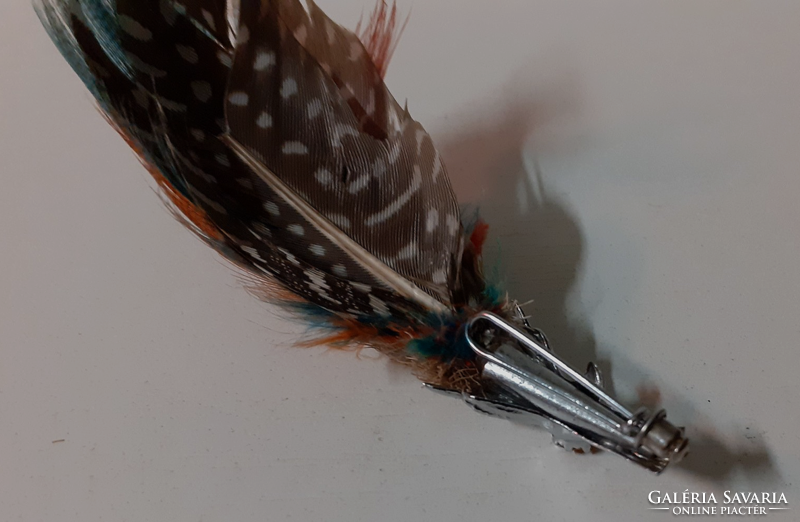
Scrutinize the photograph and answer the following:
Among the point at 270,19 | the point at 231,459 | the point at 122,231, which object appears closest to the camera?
the point at 270,19

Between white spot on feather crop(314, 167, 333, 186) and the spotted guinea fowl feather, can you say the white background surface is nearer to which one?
the spotted guinea fowl feather

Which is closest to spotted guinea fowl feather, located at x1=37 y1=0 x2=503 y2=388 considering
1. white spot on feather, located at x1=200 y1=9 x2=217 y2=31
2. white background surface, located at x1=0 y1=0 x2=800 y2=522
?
white spot on feather, located at x1=200 y1=9 x2=217 y2=31

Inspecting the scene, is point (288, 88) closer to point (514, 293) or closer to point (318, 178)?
point (318, 178)

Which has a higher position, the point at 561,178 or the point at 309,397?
the point at 561,178

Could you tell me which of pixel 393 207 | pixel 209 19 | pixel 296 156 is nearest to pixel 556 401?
pixel 393 207

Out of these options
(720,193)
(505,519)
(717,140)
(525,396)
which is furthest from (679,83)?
(505,519)

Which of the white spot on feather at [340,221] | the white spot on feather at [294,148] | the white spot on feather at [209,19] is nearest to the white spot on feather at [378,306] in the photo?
the white spot on feather at [340,221]

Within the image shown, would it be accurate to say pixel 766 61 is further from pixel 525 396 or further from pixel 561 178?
pixel 525 396
